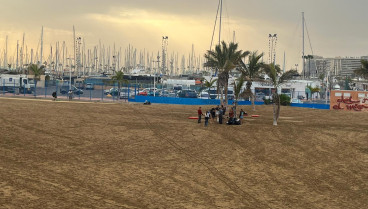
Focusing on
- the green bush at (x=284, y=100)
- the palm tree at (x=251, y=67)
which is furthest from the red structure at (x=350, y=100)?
the palm tree at (x=251, y=67)

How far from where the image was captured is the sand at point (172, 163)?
1551cm

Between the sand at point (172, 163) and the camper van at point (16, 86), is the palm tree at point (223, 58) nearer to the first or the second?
the sand at point (172, 163)

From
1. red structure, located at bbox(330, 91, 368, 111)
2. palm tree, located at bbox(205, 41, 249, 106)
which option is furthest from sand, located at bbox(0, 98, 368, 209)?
red structure, located at bbox(330, 91, 368, 111)

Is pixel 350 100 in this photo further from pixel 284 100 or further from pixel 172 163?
pixel 172 163

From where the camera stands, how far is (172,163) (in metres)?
20.8

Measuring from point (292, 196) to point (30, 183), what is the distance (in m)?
10.0

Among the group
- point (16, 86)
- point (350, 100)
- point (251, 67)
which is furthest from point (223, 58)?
point (16, 86)

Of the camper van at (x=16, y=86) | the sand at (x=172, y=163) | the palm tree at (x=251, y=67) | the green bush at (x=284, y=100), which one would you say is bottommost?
the sand at (x=172, y=163)

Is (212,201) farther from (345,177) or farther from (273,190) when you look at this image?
A: (345,177)

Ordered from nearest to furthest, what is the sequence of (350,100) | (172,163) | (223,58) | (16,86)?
(172,163) < (223,58) < (350,100) < (16,86)

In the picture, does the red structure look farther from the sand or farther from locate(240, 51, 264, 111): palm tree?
the sand

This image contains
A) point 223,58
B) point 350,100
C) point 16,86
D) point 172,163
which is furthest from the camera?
point 16,86

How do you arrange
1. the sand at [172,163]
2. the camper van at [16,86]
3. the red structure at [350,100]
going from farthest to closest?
1. the camper van at [16,86]
2. the red structure at [350,100]
3. the sand at [172,163]

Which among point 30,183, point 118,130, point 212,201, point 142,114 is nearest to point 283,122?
point 142,114
